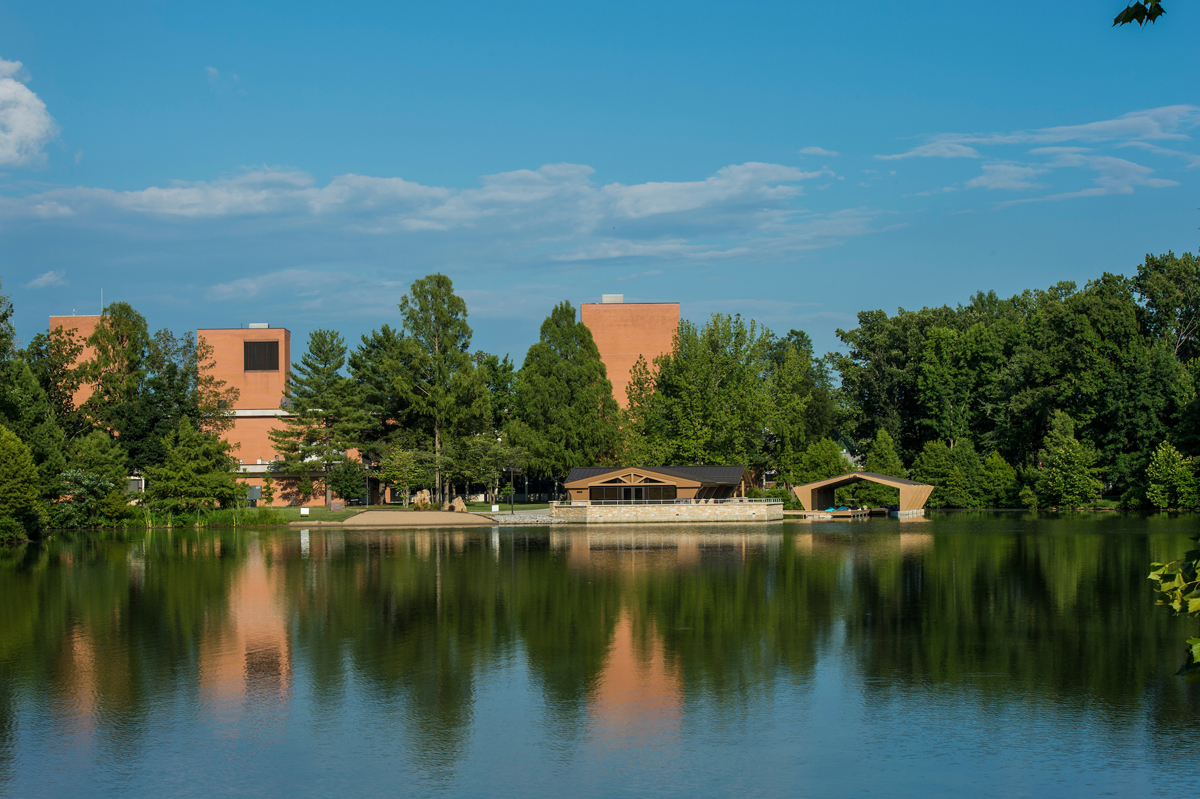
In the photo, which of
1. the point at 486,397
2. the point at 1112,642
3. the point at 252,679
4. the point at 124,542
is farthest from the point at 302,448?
the point at 1112,642

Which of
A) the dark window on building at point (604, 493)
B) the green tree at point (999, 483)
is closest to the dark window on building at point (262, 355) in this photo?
the dark window on building at point (604, 493)

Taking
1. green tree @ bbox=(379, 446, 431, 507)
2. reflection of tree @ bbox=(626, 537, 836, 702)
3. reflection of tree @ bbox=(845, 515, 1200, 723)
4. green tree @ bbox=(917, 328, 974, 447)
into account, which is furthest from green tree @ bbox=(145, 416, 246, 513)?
green tree @ bbox=(917, 328, 974, 447)

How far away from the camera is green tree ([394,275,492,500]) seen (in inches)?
2685

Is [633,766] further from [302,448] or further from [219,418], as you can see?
[219,418]

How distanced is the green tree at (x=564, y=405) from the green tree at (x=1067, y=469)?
3000 cm

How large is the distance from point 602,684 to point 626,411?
57.5m

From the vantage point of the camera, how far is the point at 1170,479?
61000 mm

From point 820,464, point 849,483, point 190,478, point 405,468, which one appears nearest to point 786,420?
point 820,464

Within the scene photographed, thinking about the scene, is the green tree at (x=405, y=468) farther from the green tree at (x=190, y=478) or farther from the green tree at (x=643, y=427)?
the green tree at (x=643, y=427)

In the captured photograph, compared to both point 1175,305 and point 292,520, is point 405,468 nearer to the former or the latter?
point 292,520

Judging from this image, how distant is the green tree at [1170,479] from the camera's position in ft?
197

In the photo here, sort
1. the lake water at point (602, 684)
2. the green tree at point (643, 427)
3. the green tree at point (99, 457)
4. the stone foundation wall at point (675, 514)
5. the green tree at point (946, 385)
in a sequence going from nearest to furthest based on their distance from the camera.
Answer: the lake water at point (602, 684) → the stone foundation wall at point (675, 514) → the green tree at point (99, 457) → the green tree at point (643, 427) → the green tree at point (946, 385)

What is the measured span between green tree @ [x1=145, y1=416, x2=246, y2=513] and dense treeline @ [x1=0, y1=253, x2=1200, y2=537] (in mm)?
128

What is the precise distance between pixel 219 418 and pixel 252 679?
6150 centimetres
